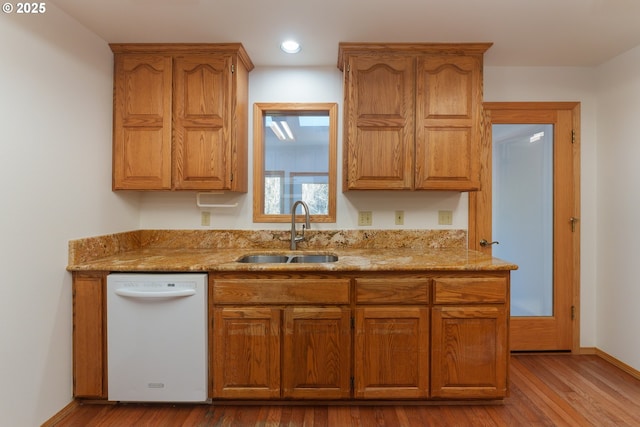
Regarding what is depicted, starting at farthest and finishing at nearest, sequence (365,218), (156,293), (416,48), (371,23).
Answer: (365,218), (416,48), (371,23), (156,293)

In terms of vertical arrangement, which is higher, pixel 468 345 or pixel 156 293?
pixel 156 293

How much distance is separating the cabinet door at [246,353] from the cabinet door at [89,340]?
670 millimetres

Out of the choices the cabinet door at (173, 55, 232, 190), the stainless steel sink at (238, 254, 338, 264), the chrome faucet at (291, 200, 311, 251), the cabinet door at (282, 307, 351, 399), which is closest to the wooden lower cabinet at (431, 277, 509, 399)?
the cabinet door at (282, 307, 351, 399)

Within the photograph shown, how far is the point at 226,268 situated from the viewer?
2.00m

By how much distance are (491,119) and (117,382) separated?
10.6 ft

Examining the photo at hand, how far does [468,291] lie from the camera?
2.02 meters

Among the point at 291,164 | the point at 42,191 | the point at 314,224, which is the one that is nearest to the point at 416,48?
the point at 291,164

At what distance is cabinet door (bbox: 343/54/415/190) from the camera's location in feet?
7.86

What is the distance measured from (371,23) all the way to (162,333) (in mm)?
2239

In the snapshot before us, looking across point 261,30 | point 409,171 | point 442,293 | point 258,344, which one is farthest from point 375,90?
point 258,344

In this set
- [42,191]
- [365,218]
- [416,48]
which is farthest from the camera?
[365,218]

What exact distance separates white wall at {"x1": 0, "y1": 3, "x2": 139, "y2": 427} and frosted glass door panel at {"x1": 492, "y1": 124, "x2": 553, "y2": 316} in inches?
118

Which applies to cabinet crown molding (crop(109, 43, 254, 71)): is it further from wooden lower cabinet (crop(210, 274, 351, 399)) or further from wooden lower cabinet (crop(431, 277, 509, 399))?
wooden lower cabinet (crop(431, 277, 509, 399))

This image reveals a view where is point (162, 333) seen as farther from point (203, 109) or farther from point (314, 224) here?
point (203, 109)
